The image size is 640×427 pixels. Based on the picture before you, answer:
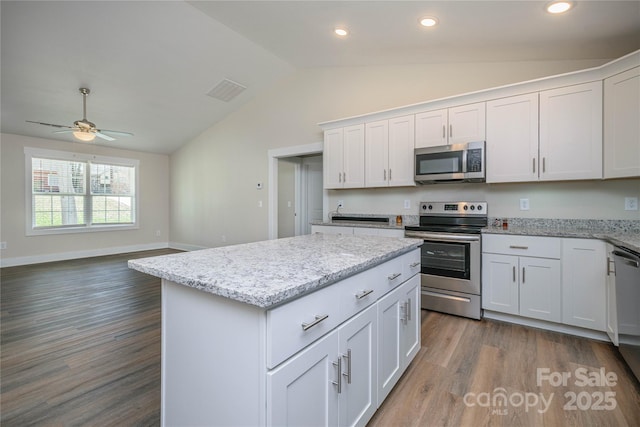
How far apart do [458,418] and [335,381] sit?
0.89 metres

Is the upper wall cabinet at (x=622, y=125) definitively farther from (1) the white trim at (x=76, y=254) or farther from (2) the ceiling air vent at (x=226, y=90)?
(1) the white trim at (x=76, y=254)

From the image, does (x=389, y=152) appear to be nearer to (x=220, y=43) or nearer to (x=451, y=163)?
(x=451, y=163)

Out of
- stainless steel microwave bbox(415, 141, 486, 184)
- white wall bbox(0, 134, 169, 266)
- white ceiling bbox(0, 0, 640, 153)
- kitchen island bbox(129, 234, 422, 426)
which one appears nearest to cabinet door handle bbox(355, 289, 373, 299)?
kitchen island bbox(129, 234, 422, 426)

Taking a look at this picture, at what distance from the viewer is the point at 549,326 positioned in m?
2.64

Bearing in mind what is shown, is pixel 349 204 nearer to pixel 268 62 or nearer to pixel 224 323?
pixel 268 62

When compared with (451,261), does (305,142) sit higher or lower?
higher

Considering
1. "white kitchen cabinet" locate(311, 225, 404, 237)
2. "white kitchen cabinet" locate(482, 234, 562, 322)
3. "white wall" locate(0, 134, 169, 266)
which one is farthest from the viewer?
"white wall" locate(0, 134, 169, 266)

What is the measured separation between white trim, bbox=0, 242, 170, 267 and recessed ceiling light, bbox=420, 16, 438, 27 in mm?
7176

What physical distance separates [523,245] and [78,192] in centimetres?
762

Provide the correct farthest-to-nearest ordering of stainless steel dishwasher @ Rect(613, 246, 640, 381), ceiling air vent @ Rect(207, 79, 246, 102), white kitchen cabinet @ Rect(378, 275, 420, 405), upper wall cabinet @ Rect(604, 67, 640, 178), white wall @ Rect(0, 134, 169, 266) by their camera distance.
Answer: white wall @ Rect(0, 134, 169, 266)
ceiling air vent @ Rect(207, 79, 246, 102)
upper wall cabinet @ Rect(604, 67, 640, 178)
stainless steel dishwasher @ Rect(613, 246, 640, 381)
white kitchen cabinet @ Rect(378, 275, 420, 405)

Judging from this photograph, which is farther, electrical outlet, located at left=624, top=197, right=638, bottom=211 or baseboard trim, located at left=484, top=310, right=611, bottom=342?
electrical outlet, located at left=624, top=197, right=638, bottom=211

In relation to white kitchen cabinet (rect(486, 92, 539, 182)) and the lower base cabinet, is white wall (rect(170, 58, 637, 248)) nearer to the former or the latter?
white kitchen cabinet (rect(486, 92, 539, 182))

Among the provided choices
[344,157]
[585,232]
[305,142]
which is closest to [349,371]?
[585,232]

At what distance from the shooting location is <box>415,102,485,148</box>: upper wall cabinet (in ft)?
10.1
